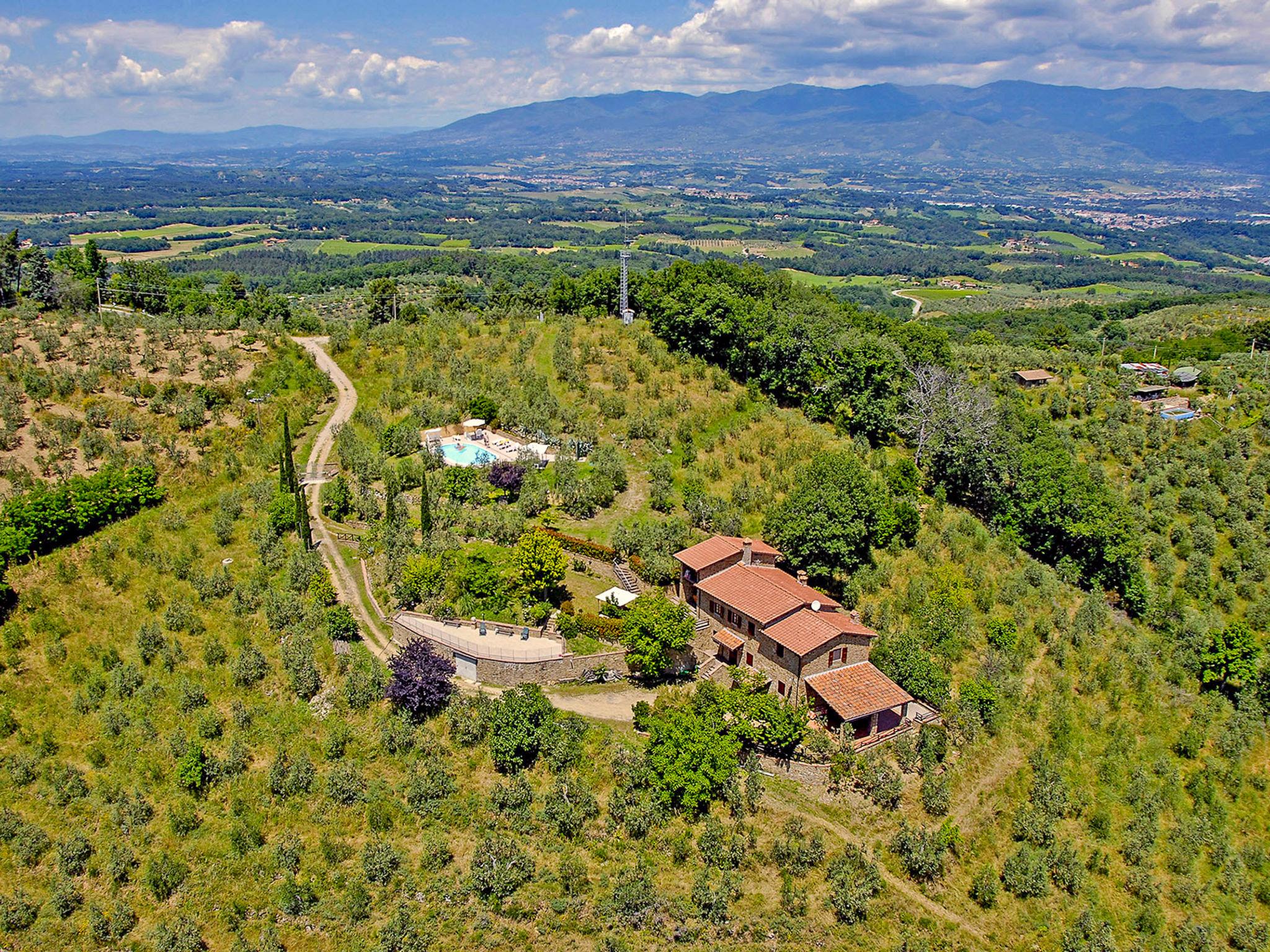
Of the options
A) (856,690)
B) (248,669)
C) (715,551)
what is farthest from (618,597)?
(248,669)

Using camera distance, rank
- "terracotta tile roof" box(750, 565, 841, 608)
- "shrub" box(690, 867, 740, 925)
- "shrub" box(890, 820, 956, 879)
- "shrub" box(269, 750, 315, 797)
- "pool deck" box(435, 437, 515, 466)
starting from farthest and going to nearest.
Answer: "pool deck" box(435, 437, 515, 466) < "terracotta tile roof" box(750, 565, 841, 608) < "shrub" box(269, 750, 315, 797) < "shrub" box(890, 820, 956, 879) < "shrub" box(690, 867, 740, 925)

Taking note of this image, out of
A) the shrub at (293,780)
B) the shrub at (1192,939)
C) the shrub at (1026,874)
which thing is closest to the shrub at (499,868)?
the shrub at (293,780)

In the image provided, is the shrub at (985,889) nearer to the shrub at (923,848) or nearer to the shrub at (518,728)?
the shrub at (923,848)

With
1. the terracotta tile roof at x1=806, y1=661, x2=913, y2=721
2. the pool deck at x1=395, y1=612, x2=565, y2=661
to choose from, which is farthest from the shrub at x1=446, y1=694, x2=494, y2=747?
the terracotta tile roof at x1=806, y1=661, x2=913, y2=721

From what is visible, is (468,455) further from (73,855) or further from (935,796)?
(935,796)

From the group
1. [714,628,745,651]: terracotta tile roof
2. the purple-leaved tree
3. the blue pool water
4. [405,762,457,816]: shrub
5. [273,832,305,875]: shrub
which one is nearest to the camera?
[273,832,305,875]: shrub

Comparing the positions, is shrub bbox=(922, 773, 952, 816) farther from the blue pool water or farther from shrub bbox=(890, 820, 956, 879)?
the blue pool water

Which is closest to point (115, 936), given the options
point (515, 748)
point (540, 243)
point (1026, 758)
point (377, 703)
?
point (377, 703)
